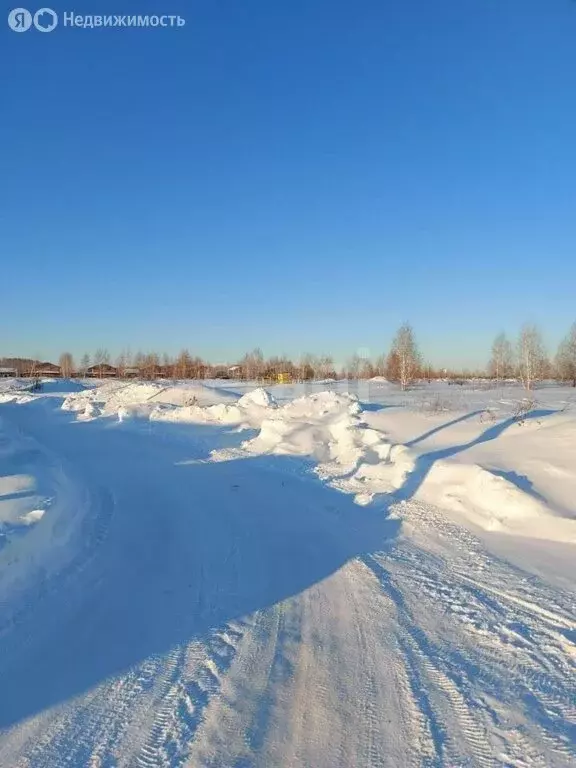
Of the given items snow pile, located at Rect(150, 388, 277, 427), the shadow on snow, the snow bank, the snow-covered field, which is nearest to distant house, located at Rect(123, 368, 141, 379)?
snow pile, located at Rect(150, 388, 277, 427)

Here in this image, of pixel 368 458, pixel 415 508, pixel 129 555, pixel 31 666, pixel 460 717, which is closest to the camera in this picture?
pixel 460 717

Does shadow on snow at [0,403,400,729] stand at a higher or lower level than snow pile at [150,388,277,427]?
lower

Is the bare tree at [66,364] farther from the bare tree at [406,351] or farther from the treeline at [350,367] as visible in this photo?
the bare tree at [406,351]

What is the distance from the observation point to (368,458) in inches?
514

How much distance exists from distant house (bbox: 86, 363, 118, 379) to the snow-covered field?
297ft

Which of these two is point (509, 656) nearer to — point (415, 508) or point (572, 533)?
point (572, 533)

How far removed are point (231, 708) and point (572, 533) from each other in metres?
5.55

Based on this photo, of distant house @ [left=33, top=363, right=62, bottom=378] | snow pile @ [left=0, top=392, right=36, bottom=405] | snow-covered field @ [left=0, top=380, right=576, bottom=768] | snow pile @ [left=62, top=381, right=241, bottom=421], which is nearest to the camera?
snow-covered field @ [left=0, top=380, right=576, bottom=768]

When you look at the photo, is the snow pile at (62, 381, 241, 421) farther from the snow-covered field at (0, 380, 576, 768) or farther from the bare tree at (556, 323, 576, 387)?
the bare tree at (556, 323, 576, 387)

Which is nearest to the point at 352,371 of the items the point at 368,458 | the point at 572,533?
the point at 368,458

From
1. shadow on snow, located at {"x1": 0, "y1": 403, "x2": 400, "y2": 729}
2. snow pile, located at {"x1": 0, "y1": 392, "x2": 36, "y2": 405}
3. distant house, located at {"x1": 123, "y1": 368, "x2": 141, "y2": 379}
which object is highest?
distant house, located at {"x1": 123, "y1": 368, "x2": 141, "y2": 379}

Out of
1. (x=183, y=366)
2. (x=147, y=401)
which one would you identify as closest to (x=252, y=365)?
(x=183, y=366)

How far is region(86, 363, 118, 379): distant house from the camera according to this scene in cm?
9831

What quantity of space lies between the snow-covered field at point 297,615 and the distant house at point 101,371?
90.6 meters
